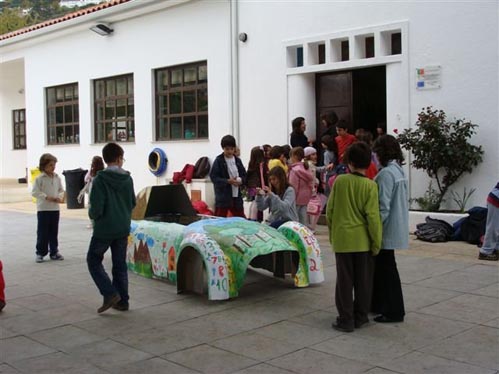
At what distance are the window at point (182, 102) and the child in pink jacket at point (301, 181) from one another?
5.33 metres

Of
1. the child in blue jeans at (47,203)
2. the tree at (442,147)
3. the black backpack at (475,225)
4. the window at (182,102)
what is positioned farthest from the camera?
the window at (182,102)

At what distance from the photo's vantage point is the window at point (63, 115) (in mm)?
19391

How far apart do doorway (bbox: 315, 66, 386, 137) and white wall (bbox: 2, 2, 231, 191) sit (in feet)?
7.83

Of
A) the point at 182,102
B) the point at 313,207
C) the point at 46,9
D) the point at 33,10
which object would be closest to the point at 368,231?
the point at 313,207

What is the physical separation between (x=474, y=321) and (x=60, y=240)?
7.86 m

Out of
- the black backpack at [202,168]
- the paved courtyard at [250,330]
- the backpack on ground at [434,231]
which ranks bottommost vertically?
the paved courtyard at [250,330]

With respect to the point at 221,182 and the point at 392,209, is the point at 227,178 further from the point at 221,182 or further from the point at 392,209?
the point at 392,209

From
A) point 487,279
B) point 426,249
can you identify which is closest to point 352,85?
point 426,249

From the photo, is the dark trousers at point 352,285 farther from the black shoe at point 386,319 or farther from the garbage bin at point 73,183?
the garbage bin at point 73,183

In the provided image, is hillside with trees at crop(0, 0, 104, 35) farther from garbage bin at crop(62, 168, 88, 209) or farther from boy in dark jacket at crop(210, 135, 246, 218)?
boy in dark jacket at crop(210, 135, 246, 218)

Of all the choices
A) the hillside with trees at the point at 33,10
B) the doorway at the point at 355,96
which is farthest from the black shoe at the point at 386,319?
the hillside with trees at the point at 33,10

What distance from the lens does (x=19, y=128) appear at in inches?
1128

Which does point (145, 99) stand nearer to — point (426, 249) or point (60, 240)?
point (60, 240)

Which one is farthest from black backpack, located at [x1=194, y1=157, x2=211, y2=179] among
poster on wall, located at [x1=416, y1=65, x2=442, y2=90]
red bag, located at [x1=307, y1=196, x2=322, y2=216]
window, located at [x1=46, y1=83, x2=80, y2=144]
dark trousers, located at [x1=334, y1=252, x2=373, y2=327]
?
dark trousers, located at [x1=334, y1=252, x2=373, y2=327]
